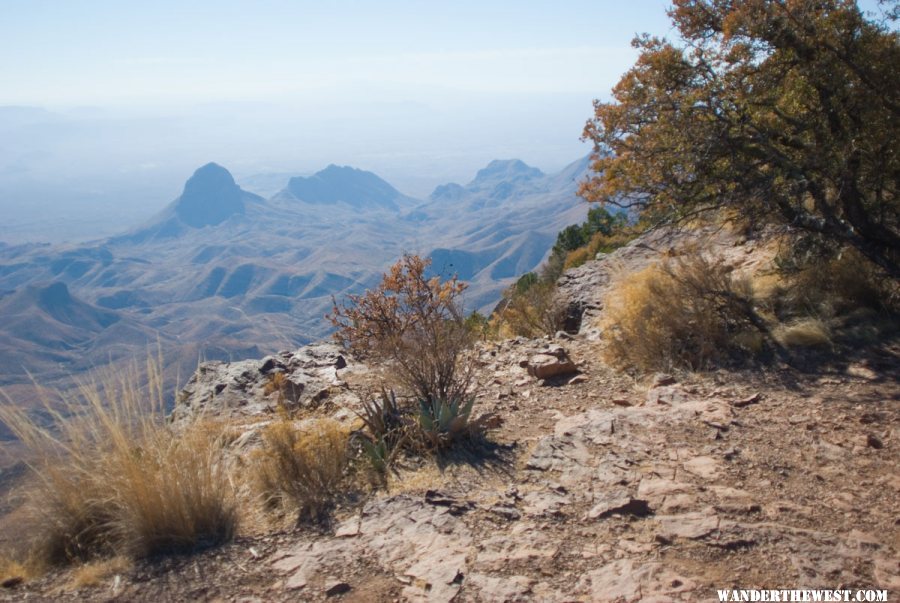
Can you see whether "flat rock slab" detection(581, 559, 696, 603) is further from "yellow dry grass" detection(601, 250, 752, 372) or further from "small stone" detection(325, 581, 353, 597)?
"yellow dry grass" detection(601, 250, 752, 372)

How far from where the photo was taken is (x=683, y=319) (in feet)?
21.9

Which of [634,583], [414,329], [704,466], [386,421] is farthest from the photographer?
[414,329]

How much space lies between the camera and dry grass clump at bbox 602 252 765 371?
21.2 feet

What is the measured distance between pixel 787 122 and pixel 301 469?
19.7 feet

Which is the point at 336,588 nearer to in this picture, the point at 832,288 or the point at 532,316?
the point at 832,288

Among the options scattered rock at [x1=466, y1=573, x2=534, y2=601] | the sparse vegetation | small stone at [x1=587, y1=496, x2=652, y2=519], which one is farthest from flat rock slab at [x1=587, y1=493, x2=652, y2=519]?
the sparse vegetation

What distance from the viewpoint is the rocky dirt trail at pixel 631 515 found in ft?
10.4

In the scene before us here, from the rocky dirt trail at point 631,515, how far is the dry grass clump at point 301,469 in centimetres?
27

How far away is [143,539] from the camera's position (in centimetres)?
389

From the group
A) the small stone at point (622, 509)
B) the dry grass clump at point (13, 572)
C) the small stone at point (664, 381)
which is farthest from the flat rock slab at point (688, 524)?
the dry grass clump at point (13, 572)

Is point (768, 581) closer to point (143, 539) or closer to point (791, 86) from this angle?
point (143, 539)

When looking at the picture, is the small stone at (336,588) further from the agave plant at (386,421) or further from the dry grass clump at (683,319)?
the dry grass clump at (683,319)

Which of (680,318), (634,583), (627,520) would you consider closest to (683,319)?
(680,318)

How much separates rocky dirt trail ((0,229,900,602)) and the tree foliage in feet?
5.71
